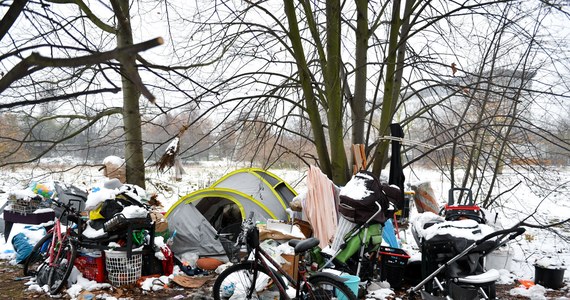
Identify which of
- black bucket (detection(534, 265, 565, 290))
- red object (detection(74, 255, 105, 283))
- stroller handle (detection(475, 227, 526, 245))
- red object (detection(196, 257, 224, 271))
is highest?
stroller handle (detection(475, 227, 526, 245))

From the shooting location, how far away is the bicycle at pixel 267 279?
13.7 ft

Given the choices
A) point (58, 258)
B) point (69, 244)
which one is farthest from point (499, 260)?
point (58, 258)

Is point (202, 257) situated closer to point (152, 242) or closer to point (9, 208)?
point (152, 242)

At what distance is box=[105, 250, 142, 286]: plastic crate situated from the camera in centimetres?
557

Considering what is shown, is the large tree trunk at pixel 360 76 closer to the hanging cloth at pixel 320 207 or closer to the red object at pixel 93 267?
the hanging cloth at pixel 320 207

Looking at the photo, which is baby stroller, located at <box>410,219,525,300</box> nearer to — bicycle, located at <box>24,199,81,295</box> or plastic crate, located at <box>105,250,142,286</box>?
plastic crate, located at <box>105,250,142,286</box>

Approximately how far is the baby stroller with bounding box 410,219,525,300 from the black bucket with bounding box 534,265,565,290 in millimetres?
Result: 1832

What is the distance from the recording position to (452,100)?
8.68 meters

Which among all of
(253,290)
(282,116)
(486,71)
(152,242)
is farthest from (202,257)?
(486,71)

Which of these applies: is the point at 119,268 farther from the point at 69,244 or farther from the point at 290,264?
the point at 290,264

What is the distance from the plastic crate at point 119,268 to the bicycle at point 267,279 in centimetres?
150

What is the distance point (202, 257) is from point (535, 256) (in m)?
5.75

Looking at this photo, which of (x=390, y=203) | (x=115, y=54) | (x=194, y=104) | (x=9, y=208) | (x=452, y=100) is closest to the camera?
(x=115, y=54)

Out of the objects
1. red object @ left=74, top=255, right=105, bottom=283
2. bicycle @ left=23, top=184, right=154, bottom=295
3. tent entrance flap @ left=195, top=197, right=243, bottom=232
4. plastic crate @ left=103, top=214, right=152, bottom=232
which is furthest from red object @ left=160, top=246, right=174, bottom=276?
tent entrance flap @ left=195, top=197, right=243, bottom=232
